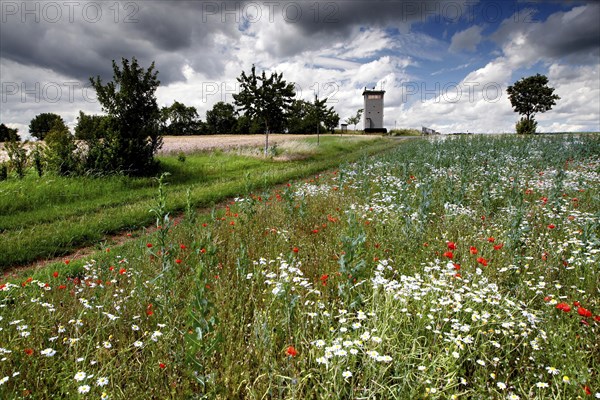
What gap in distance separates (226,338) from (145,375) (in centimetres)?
75

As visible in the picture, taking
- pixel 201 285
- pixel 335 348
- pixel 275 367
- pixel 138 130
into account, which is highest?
pixel 138 130

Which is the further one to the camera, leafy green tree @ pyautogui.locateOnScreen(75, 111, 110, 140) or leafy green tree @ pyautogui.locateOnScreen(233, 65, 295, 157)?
leafy green tree @ pyautogui.locateOnScreen(233, 65, 295, 157)

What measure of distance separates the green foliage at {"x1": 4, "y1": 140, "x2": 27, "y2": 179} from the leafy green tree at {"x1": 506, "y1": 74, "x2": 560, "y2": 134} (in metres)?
78.5

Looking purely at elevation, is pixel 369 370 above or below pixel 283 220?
below

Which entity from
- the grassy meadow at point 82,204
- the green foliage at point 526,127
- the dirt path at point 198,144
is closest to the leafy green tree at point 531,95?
the green foliage at point 526,127

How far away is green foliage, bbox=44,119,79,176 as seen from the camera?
13070mm

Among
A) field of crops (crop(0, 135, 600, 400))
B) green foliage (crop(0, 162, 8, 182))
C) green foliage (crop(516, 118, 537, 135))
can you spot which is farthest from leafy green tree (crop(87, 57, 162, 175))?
green foliage (crop(516, 118, 537, 135))

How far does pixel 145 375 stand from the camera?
2.80 meters

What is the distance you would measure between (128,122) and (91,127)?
155 centimetres

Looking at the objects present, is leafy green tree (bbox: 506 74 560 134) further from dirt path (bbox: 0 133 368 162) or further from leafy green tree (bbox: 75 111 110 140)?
leafy green tree (bbox: 75 111 110 140)

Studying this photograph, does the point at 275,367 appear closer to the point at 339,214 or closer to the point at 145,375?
the point at 145,375

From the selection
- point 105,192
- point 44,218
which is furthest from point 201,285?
point 105,192

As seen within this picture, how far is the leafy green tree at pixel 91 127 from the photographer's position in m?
14.2

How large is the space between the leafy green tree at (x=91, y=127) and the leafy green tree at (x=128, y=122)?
0.27 m
